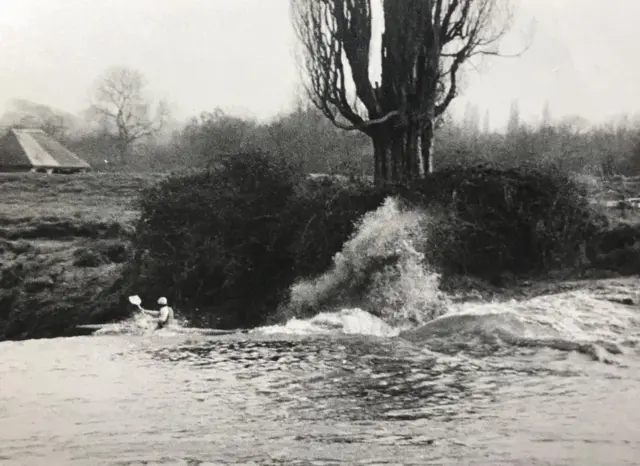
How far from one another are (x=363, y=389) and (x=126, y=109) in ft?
7.81

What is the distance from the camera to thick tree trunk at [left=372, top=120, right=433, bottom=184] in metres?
5.03

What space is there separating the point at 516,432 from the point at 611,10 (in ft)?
7.04

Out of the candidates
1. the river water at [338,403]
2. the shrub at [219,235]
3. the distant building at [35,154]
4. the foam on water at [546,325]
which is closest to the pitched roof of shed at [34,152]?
the distant building at [35,154]

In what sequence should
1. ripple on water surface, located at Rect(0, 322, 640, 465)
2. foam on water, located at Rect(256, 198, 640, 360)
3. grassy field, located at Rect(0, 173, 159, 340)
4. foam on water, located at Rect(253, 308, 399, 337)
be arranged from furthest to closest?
grassy field, located at Rect(0, 173, 159, 340)
foam on water, located at Rect(253, 308, 399, 337)
foam on water, located at Rect(256, 198, 640, 360)
ripple on water surface, located at Rect(0, 322, 640, 465)

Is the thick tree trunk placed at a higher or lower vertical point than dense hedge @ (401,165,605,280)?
higher

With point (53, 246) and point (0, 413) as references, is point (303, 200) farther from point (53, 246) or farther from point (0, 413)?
point (0, 413)

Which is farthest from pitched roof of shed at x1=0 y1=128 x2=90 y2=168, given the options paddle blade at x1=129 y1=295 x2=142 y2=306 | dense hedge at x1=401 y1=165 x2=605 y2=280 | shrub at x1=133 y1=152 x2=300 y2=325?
dense hedge at x1=401 y1=165 x2=605 y2=280

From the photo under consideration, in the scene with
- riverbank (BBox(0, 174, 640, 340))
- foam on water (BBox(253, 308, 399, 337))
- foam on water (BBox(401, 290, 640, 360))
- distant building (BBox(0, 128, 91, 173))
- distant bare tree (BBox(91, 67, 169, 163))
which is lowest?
foam on water (BBox(253, 308, 399, 337))

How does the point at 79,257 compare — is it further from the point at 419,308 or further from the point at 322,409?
the point at 322,409

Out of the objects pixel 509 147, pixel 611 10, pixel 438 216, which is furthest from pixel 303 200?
pixel 611 10

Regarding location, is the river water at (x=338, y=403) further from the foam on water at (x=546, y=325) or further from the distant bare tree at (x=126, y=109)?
the distant bare tree at (x=126, y=109)

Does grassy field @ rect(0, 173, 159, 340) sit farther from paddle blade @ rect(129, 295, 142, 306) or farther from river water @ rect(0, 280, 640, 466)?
river water @ rect(0, 280, 640, 466)

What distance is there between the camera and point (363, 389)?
123 inches

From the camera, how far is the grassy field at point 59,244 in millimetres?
4324
